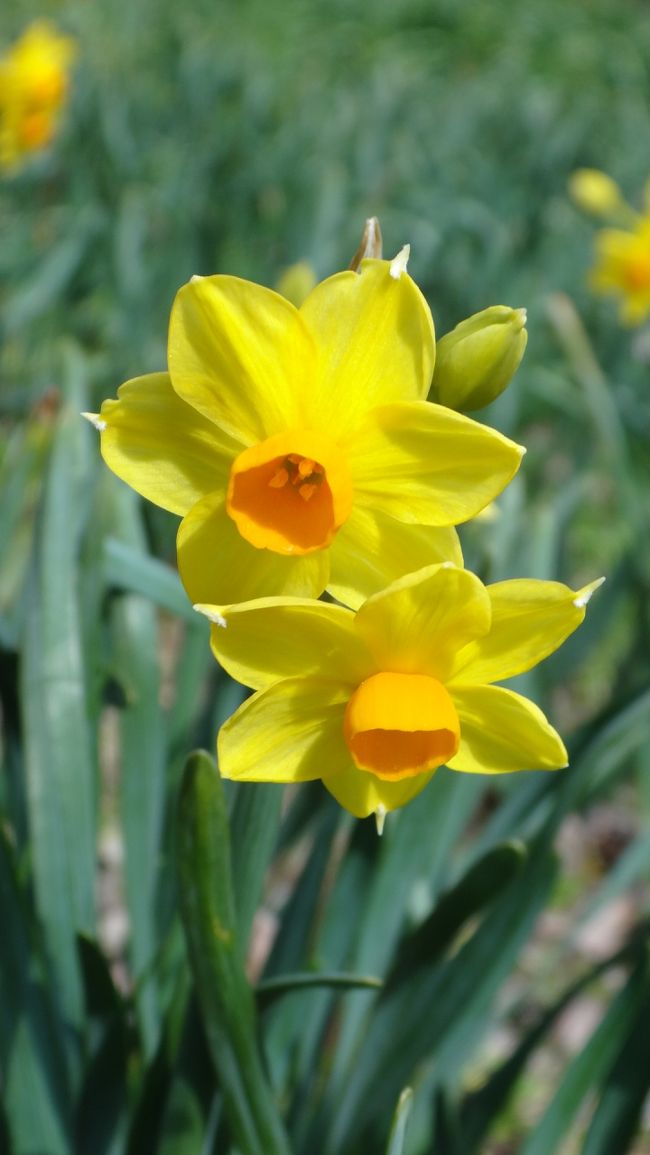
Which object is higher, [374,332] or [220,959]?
[374,332]

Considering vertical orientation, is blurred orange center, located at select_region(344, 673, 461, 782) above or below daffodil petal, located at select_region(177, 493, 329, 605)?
below

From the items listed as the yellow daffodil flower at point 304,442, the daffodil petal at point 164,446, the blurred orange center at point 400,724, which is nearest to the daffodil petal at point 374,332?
the yellow daffodil flower at point 304,442

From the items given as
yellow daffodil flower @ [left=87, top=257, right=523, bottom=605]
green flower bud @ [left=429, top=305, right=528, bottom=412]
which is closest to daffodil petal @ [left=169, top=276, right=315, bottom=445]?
yellow daffodil flower @ [left=87, top=257, right=523, bottom=605]

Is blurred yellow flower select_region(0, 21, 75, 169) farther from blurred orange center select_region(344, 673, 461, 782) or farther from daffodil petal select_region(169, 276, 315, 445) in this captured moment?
blurred orange center select_region(344, 673, 461, 782)

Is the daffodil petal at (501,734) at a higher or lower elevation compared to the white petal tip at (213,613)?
lower

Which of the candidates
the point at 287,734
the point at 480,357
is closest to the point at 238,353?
the point at 480,357

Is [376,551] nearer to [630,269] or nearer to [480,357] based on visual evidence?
[480,357]

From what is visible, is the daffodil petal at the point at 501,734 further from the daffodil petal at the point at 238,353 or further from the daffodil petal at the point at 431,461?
the daffodil petal at the point at 238,353
